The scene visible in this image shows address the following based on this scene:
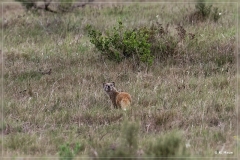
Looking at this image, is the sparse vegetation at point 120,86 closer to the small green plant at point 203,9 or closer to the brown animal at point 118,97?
the brown animal at point 118,97

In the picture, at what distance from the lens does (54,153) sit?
6.96 m

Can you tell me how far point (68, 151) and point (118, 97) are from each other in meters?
2.61

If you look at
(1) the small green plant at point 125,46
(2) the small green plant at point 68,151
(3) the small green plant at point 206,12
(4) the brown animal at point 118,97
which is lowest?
(2) the small green plant at point 68,151

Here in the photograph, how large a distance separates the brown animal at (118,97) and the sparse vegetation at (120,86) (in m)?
0.15

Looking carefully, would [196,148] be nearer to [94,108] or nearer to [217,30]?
[94,108]

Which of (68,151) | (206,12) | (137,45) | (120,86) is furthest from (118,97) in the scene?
(206,12)

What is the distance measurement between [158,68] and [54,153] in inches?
171

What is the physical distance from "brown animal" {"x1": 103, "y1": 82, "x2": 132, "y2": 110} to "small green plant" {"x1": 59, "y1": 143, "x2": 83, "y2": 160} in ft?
5.61

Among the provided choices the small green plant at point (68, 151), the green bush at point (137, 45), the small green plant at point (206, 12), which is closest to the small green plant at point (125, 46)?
the green bush at point (137, 45)

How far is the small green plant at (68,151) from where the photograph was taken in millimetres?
6297

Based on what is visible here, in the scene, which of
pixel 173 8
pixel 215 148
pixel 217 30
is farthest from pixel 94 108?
pixel 173 8

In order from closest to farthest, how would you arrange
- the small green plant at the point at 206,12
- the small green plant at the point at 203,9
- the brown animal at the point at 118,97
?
the brown animal at the point at 118,97
the small green plant at the point at 206,12
the small green plant at the point at 203,9

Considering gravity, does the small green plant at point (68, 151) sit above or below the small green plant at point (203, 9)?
below

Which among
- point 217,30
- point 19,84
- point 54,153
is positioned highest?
point 217,30
